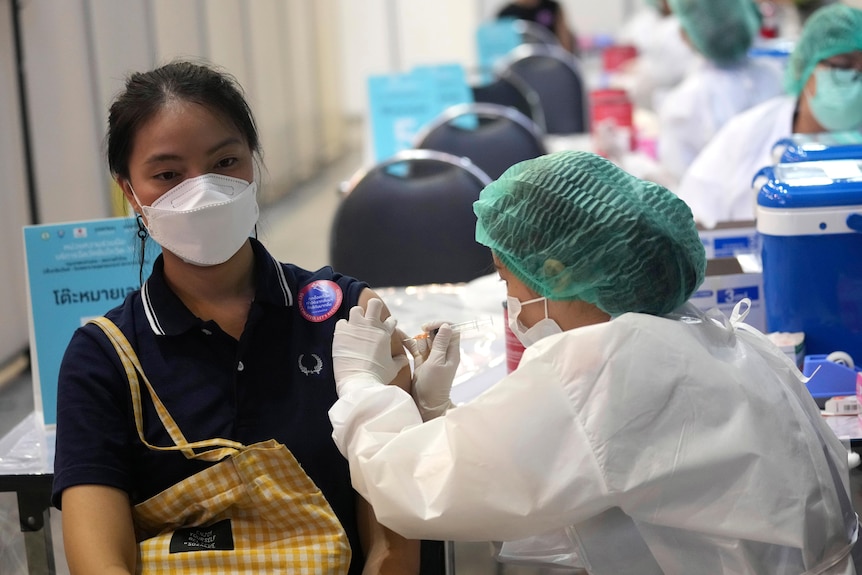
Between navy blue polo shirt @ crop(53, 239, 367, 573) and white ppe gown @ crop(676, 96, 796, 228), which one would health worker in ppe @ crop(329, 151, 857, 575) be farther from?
white ppe gown @ crop(676, 96, 796, 228)

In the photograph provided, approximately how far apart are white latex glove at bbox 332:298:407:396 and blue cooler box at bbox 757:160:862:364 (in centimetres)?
78

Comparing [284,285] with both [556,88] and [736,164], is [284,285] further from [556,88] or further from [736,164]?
[556,88]

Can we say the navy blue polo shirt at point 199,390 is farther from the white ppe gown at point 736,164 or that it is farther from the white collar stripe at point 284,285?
the white ppe gown at point 736,164

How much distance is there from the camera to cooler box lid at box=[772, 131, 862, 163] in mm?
2076

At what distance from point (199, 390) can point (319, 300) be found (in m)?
0.23

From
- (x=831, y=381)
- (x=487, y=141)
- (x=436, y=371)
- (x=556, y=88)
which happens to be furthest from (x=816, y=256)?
(x=556, y=88)

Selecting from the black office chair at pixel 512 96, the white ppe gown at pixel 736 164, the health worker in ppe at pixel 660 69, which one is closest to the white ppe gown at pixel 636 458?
the white ppe gown at pixel 736 164

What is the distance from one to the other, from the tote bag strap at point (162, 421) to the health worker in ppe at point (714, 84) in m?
2.66

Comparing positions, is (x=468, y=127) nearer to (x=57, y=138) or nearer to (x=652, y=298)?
(x=57, y=138)

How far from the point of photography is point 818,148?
2121mm

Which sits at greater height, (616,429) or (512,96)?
(512,96)

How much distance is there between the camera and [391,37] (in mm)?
10742

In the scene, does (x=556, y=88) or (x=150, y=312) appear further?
(x=556, y=88)

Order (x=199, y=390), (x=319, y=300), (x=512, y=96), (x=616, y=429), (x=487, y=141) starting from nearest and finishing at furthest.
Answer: (x=616, y=429) → (x=199, y=390) → (x=319, y=300) → (x=487, y=141) → (x=512, y=96)
